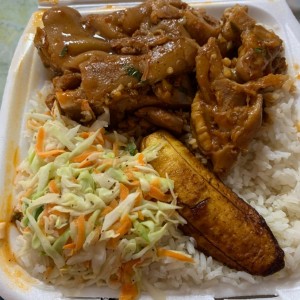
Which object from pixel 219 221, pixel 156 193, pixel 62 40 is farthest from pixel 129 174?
pixel 62 40

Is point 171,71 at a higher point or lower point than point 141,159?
higher

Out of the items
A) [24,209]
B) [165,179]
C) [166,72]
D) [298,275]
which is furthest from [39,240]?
[298,275]

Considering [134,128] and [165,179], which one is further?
[134,128]

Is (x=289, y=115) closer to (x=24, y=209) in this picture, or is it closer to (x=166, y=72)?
(x=166, y=72)

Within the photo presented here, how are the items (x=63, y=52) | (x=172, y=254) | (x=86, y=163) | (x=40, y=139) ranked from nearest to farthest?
(x=172, y=254), (x=86, y=163), (x=40, y=139), (x=63, y=52)

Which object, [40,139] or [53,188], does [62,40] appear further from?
[53,188]

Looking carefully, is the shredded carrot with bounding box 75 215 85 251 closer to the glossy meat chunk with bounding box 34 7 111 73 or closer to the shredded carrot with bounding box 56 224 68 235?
the shredded carrot with bounding box 56 224 68 235

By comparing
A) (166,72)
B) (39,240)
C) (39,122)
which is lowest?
(39,240)

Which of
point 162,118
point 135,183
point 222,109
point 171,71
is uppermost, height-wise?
point 171,71
